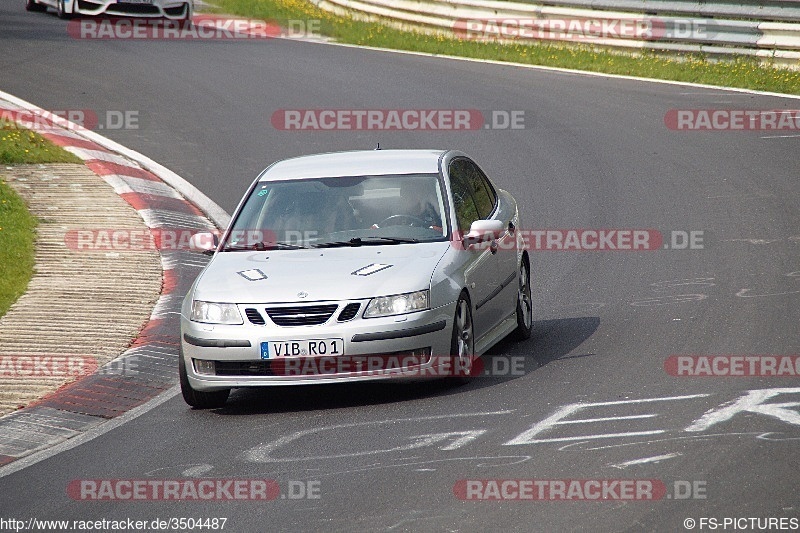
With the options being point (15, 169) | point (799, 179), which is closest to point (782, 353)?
point (799, 179)

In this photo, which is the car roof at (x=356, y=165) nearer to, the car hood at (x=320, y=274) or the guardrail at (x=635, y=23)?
the car hood at (x=320, y=274)

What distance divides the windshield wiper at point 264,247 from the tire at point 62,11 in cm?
2037

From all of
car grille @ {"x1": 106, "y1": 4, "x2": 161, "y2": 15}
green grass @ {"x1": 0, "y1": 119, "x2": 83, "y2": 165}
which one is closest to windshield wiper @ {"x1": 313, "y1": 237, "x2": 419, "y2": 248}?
green grass @ {"x1": 0, "y1": 119, "x2": 83, "y2": 165}

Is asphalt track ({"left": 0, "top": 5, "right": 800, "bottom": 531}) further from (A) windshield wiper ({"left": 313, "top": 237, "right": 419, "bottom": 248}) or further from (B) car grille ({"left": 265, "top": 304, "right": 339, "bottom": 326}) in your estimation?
(A) windshield wiper ({"left": 313, "top": 237, "right": 419, "bottom": 248})

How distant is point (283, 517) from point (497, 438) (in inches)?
64.3

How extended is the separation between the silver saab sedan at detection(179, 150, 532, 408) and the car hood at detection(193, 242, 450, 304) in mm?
12

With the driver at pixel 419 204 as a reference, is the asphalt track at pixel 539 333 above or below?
below

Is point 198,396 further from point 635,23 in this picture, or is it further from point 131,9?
point 131,9

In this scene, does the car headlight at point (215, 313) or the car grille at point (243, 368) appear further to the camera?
the car headlight at point (215, 313)

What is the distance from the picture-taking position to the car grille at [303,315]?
28.6ft

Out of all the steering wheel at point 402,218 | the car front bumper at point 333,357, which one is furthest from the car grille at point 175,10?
the car front bumper at point 333,357

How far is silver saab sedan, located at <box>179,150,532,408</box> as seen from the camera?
8734 millimetres

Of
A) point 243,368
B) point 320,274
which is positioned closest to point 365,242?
point 320,274

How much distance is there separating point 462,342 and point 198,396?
5.96ft
